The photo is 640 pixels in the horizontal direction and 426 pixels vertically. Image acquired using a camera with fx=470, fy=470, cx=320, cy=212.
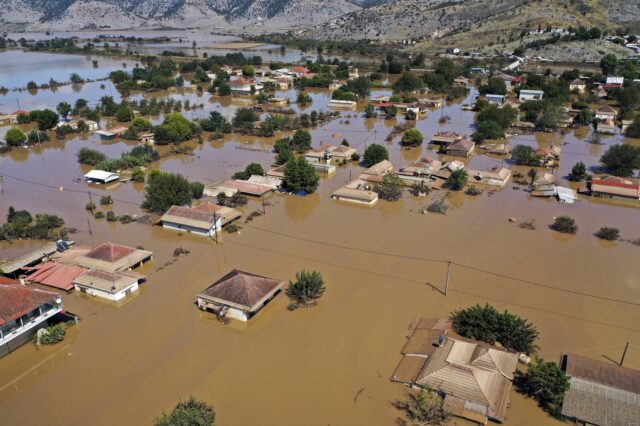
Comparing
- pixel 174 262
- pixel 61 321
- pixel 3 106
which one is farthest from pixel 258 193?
pixel 3 106

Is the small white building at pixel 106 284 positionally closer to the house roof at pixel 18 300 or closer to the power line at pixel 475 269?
the house roof at pixel 18 300

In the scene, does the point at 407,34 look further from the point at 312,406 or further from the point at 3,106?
the point at 312,406

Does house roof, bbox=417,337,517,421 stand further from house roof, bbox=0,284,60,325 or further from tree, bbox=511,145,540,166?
tree, bbox=511,145,540,166

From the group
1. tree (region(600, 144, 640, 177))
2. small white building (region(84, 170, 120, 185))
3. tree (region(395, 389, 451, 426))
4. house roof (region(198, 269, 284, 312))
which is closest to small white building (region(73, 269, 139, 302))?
house roof (region(198, 269, 284, 312))

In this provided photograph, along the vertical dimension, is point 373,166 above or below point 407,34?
below

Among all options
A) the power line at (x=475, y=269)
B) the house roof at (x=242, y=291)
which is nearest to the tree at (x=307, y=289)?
the house roof at (x=242, y=291)

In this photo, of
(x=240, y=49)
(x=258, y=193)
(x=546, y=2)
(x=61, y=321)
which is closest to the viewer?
(x=61, y=321)
